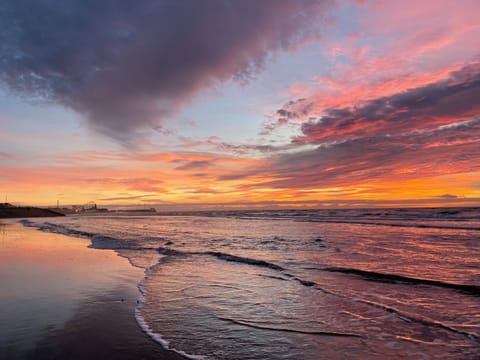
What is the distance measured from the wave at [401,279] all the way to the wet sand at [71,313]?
6365mm

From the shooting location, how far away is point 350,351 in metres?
4.68

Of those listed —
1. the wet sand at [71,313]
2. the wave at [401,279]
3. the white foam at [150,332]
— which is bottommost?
the wave at [401,279]

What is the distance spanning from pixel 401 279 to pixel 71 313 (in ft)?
27.1

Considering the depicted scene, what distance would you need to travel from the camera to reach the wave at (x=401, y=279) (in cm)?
816

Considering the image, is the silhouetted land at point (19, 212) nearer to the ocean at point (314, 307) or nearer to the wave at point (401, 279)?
the ocean at point (314, 307)

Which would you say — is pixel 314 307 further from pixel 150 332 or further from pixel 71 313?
pixel 71 313

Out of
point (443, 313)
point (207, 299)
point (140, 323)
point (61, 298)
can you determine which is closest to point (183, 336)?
point (140, 323)

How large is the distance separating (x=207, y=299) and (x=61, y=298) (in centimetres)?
314

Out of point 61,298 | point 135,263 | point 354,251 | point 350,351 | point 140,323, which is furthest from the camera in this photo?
point 354,251

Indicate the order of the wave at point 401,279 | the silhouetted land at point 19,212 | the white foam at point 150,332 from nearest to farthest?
the white foam at point 150,332 < the wave at point 401,279 < the silhouetted land at point 19,212

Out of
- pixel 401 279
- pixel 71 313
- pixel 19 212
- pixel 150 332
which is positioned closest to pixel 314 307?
pixel 150 332

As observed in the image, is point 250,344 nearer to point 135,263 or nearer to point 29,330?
point 29,330

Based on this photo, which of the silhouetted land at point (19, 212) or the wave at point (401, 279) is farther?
the silhouetted land at point (19, 212)

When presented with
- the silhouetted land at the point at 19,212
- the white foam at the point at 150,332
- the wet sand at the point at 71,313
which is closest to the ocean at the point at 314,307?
the white foam at the point at 150,332
